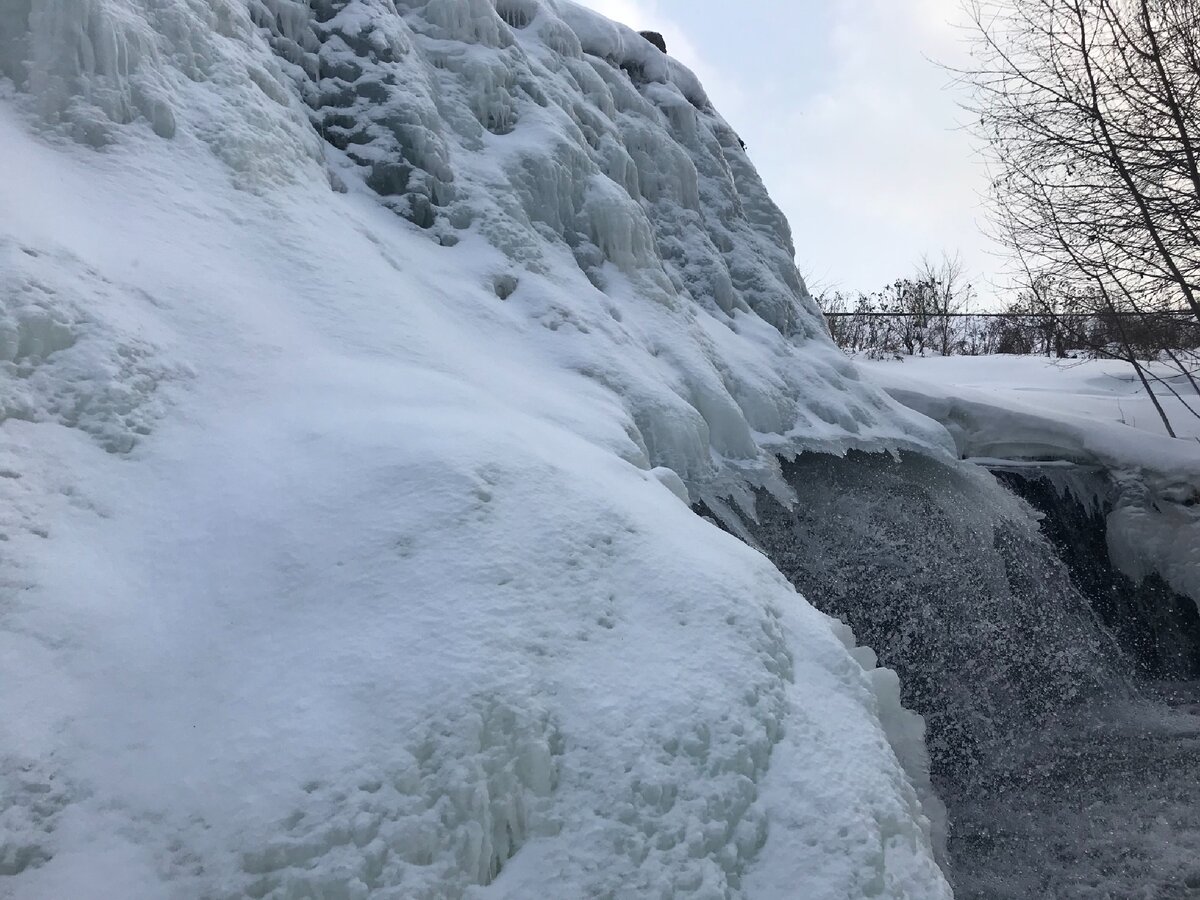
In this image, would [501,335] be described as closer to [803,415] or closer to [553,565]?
[553,565]

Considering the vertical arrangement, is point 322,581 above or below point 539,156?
below

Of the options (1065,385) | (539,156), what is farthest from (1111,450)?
(539,156)

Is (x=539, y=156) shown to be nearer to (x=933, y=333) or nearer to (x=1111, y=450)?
(x=1111, y=450)

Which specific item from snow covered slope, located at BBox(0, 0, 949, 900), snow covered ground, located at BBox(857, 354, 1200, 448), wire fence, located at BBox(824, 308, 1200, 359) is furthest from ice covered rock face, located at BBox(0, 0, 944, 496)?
wire fence, located at BBox(824, 308, 1200, 359)

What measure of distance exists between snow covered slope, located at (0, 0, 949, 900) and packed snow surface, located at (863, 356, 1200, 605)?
5976 millimetres

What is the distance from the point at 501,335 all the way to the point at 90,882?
14.7 ft

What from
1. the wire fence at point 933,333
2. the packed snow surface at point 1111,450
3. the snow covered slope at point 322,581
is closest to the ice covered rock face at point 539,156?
the snow covered slope at point 322,581

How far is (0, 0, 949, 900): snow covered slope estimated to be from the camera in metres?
2.43

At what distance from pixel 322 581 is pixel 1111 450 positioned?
31.2 ft

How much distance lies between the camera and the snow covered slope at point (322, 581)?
2.43m

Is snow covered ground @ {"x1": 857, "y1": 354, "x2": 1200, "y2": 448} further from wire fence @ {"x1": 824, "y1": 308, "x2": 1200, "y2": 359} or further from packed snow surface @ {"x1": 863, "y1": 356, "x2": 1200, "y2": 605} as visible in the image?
wire fence @ {"x1": 824, "y1": 308, "x2": 1200, "y2": 359}

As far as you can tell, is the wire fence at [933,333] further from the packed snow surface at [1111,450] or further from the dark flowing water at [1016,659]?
the dark flowing water at [1016,659]

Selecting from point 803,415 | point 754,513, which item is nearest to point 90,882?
point 754,513

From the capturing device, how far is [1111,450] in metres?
9.63
